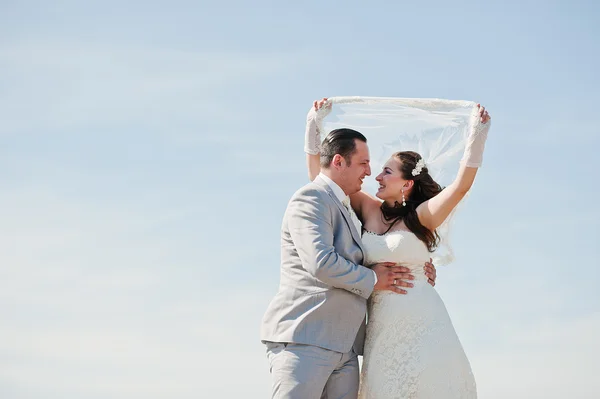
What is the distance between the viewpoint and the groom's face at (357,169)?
22.5ft

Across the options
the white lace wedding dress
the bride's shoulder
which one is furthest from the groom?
the bride's shoulder

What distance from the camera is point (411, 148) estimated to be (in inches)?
302

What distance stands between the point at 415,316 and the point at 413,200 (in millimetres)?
1160

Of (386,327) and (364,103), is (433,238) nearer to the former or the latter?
(386,327)

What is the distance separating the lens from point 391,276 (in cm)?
669

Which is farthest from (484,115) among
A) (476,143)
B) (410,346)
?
(410,346)

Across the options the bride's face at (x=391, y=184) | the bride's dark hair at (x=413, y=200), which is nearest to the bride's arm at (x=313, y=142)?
the bride's face at (x=391, y=184)

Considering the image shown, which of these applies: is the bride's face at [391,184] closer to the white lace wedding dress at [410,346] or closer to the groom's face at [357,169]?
the groom's face at [357,169]

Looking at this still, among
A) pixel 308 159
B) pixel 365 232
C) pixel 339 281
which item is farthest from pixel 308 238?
pixel 308 159

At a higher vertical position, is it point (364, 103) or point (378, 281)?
point (364, 103)

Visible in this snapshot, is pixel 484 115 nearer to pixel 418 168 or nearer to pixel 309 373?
pixel 418 168

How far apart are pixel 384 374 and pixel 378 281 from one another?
2.44 feet

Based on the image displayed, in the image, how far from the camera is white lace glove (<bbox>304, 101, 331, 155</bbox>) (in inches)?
303

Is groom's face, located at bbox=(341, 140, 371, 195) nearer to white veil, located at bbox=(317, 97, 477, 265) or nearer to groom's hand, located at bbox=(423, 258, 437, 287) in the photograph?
white veil, located at bbox=(317, 97, 477, 265)
